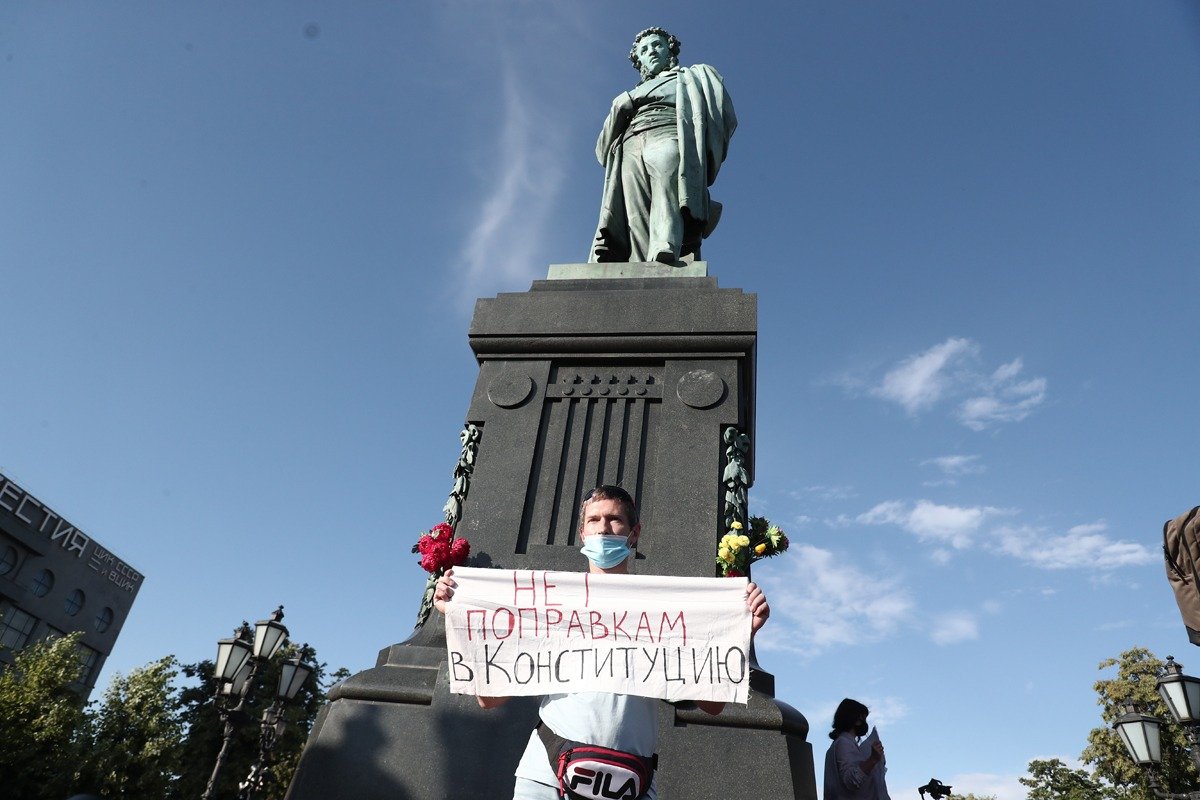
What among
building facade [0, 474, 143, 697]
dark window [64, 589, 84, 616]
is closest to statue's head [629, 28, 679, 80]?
building facade [0, 474, 143, 697]

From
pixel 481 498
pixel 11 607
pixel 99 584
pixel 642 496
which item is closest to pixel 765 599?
pixel 642 496

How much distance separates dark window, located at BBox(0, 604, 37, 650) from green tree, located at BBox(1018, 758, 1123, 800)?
49.0m

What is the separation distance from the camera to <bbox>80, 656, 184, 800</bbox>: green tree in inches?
960

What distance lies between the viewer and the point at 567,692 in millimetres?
2691

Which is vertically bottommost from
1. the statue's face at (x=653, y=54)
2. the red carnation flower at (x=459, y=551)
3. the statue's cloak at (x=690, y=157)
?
the red carnation flower at (x=459, y=551)

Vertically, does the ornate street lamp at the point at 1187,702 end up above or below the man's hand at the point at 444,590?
above

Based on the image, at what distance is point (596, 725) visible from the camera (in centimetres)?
249

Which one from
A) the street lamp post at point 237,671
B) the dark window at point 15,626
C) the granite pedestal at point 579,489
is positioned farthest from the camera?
the dark window at point 15,626

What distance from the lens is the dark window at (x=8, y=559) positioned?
124 ft

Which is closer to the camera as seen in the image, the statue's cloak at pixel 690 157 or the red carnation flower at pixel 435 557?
the red carnation flower at pixel 435 557

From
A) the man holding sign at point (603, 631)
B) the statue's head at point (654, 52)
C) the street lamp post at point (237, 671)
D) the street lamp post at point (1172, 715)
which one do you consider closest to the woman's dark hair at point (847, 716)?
the man holding sign at point (603, 631)

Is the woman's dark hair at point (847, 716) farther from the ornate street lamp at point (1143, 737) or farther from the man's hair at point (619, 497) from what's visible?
the ornate street lamp at point (1143, 737)

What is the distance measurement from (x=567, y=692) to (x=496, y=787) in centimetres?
248

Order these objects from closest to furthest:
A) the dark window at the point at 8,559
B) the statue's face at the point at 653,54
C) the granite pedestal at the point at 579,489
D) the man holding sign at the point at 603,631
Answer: the man holding sign at the point at 603,631
the granite pedestal at the point at 579,489
the statue's face at the point at 653,54
the dark window at the point at 8,559
